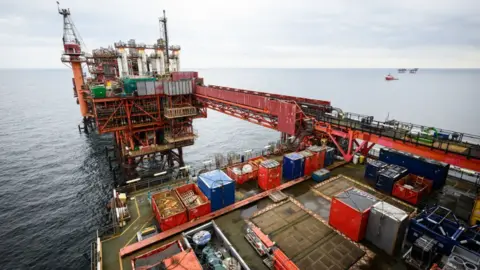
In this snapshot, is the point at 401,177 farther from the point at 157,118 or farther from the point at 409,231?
the point at 157,118

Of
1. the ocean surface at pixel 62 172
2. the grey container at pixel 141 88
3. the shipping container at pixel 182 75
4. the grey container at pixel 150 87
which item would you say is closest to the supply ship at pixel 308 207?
the grey container at pixel 141 88

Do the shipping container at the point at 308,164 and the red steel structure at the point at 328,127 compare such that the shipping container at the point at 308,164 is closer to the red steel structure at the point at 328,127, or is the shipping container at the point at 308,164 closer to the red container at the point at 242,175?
the red steel structure at the point at 328,127

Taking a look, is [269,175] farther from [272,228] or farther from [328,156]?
[328,156]

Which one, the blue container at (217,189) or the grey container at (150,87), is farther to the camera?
the grey container at (150,87)

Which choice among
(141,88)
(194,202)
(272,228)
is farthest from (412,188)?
(141,88)

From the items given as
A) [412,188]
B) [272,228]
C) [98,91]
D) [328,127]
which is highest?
[98,91]

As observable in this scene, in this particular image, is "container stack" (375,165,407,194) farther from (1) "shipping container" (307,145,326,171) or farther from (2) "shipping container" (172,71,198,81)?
(2) "shipping container" (172,71,198,81)
